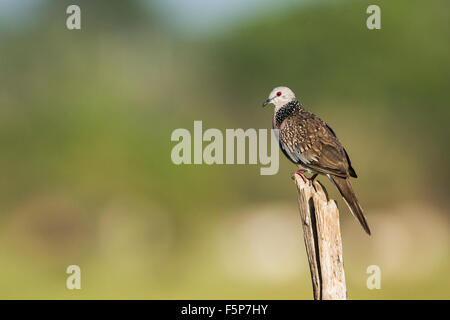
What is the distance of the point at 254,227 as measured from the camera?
59.8ft

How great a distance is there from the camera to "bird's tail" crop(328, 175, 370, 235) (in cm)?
589

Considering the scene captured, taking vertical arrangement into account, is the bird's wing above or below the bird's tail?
above

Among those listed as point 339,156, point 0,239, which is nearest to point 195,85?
point 0,239

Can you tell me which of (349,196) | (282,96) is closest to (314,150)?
(349,196)

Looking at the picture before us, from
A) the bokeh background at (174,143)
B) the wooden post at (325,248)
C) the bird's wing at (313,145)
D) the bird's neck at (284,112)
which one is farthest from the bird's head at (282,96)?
the bokeh background at (174,143)

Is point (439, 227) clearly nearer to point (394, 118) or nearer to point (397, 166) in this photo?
point (397, 166)

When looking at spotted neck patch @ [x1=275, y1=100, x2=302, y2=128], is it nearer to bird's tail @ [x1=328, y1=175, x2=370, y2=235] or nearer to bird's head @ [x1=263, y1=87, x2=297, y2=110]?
bird's head @ [x1=263, y1=87, x2=297, y2=110]

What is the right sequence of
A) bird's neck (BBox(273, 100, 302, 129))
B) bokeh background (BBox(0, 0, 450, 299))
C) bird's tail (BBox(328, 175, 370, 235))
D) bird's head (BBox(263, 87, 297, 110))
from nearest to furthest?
bird's tail (BBox(328, 175, 370, 235)) < bird's neck (BBox(273, 100, 302, 129)) < bird's head (BBox(263, 87, 297, 110)) < bokeh background (BBox(0, 0, 450, 299))

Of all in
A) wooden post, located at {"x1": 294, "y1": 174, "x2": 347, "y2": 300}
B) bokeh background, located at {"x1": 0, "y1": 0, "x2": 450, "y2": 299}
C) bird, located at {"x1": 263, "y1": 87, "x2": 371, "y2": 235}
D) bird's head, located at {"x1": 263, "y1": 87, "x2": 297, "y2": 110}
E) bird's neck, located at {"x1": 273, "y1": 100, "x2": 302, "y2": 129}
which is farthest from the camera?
bokeh background, located at {"x1": 0, "y1": 0, "x2": 450, "y2": 299}

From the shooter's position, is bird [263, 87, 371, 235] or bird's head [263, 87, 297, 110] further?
bird's head [263, 87, 297, 110]

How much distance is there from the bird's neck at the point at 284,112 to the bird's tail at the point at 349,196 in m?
1.22

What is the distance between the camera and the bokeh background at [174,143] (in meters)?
17.7

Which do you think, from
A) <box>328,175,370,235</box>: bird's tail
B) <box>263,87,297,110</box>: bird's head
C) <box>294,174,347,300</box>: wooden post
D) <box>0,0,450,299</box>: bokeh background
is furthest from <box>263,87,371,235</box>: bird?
<box>0,0,450,299</box>: bokeh background

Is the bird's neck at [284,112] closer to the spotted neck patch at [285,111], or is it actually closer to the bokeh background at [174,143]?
the spotted neck patch at [285,111]
